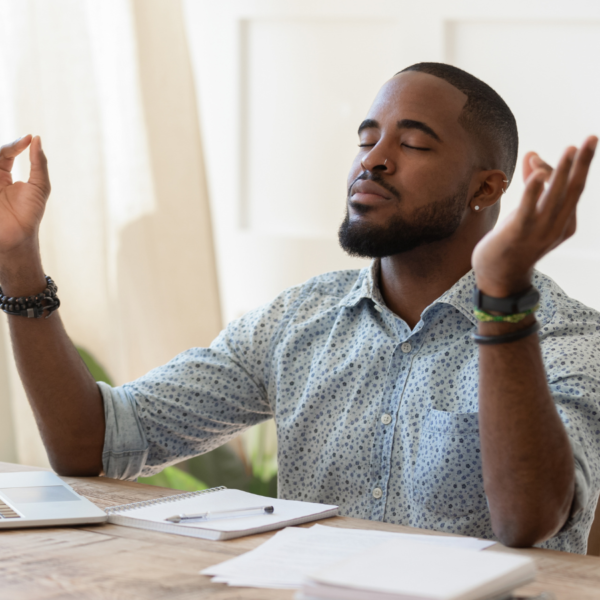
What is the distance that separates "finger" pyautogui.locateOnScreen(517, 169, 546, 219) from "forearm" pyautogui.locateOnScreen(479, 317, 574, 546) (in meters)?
0.13

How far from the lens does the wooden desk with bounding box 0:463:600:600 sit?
2.40ft

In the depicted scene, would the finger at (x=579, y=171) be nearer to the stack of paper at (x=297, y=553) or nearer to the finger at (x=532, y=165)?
the finger at (x=532, y=165)

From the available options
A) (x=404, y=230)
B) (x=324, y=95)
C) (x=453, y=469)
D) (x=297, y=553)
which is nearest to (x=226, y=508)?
(x=297, y=553)

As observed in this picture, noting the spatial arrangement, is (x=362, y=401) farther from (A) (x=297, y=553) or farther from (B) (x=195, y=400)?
(A) (x=297, y=553)

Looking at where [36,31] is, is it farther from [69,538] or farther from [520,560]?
→ [520,560]

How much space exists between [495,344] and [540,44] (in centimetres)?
127

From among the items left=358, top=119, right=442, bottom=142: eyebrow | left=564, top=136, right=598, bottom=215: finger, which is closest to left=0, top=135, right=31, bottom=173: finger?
left=358, top=119, right=442, bottom=142: eyebrow

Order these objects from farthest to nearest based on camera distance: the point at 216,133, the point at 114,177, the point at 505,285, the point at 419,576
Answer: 1. the point at 216,133
2. the point at 114,177
3. the point at 505,285
4. the point at 419,576

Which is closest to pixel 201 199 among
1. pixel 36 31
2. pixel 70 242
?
pixel 70 242

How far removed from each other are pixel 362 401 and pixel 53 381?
49 centimetres

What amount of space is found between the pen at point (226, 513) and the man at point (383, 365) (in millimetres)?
276

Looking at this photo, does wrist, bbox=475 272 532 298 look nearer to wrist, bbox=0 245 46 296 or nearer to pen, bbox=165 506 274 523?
pen, bbox=165 506 274 523

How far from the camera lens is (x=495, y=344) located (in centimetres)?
95

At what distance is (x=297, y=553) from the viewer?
837mm
